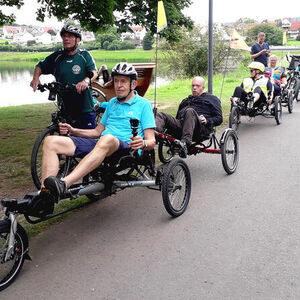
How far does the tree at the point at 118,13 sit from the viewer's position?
10.0m

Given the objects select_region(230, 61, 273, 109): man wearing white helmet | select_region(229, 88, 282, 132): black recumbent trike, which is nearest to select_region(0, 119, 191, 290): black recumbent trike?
select_region(229, 88, 282, 132): black recumbent trike

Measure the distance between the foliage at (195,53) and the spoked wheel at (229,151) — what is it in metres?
18.4

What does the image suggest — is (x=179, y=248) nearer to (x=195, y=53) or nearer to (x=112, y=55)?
(x=195, y=53)

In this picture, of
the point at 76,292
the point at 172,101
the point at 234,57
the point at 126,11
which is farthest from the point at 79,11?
the point at 234,57

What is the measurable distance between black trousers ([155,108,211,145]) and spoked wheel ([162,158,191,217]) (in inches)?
36.0

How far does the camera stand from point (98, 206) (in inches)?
183

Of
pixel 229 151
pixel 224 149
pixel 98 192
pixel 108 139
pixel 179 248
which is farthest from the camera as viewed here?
pixel 229 151

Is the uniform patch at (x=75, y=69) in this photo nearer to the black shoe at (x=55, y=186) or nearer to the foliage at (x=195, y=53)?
the black shoe at (x=55, y=186)

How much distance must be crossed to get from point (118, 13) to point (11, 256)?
365 inches

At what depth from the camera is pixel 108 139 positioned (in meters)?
3.70

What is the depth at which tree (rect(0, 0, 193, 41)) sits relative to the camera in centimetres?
1002

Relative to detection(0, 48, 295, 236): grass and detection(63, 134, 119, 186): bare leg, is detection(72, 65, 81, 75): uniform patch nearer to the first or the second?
detection(0, 48, 295, 236): grass

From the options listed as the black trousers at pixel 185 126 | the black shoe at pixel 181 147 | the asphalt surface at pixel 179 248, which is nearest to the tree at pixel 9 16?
the black trousers at pixel 185 126

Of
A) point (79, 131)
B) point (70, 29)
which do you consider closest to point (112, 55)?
point (70, 29)
